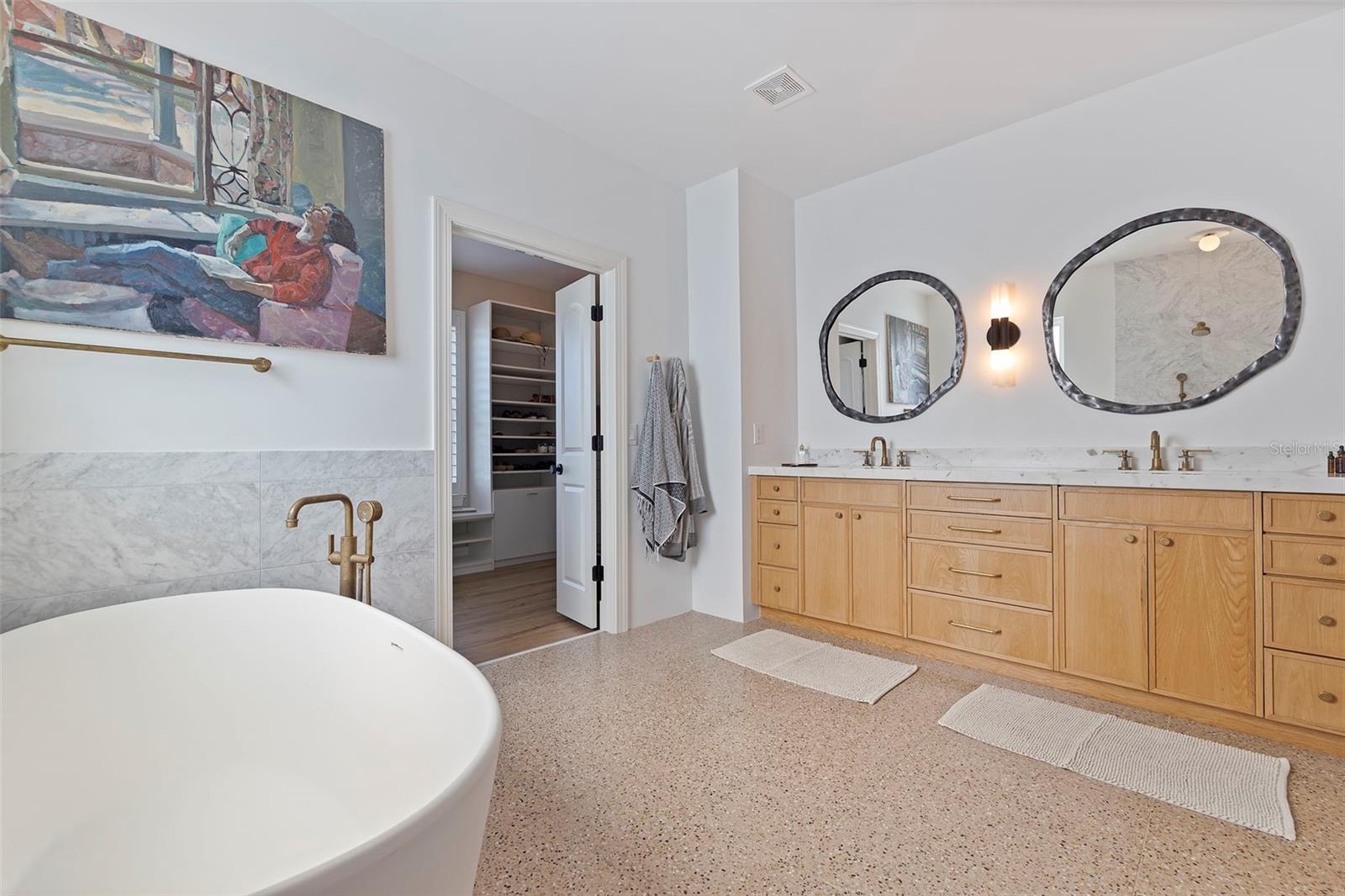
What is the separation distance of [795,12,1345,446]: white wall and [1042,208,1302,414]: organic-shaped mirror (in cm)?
6

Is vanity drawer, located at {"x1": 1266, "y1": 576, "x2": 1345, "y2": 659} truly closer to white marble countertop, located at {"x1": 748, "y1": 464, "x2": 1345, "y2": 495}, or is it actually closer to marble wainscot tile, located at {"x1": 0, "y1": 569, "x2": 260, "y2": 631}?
white marble countertop, located at {"x1": 748, "y1": 464, "x2": 1345, "y2": 495}

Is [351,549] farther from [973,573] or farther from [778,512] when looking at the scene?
[973,573]

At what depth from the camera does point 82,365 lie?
1.78 meters

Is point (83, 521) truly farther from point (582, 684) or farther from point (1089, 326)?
point (1089, 326)

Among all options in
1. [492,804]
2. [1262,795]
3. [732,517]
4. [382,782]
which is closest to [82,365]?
[382,782]

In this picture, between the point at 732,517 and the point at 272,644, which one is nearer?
the point at 272,644

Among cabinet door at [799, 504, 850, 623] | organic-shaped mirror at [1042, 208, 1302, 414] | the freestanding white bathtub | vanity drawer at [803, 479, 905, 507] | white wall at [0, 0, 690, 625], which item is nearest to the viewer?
the freestanding white bathtub

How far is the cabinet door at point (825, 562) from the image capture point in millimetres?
3246

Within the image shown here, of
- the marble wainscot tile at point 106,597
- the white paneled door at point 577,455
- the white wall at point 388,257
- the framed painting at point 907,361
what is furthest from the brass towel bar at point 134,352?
the framed painting at point 907,361

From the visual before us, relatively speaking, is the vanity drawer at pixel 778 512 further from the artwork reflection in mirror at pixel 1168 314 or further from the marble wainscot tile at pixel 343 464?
the marble wainscot tile at pixel 343 464

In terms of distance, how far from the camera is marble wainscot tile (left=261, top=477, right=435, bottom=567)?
6.94 ft

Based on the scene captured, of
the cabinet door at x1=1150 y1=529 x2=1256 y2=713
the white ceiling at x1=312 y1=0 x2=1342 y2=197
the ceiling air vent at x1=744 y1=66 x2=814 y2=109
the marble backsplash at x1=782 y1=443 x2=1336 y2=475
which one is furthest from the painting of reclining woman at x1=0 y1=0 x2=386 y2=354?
the cabinet door at x1=1150 y1=529 x2=1256 y2=713

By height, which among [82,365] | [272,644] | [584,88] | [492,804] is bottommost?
[492,804]

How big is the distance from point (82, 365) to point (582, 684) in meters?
2.11
